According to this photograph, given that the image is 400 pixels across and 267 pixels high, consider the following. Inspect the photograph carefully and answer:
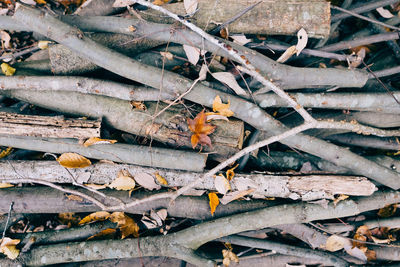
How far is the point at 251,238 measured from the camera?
104 inches

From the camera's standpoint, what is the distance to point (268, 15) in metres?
2.44

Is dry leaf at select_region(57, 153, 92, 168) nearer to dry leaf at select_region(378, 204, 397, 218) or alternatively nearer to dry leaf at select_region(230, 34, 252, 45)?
dry leaf at select_region(230, 34, 252, 45)

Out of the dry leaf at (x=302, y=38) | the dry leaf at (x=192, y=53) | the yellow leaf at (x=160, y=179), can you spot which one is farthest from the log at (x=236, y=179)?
the dry leaf at (x=302, y=38)

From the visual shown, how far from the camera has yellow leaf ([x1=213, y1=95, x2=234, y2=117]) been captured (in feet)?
7.32

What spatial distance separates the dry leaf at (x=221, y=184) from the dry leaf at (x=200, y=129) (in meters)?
0.33

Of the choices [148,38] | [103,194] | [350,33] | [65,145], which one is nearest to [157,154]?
[103,194]

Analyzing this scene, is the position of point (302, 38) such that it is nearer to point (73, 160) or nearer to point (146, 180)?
point (146, 180)

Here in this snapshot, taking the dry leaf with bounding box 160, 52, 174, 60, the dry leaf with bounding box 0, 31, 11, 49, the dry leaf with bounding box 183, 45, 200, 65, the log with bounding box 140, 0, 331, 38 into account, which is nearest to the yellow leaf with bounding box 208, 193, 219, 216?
the dry leaf with bounding box 183, 45, 200, 65

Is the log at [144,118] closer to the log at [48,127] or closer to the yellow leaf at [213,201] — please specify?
the log at [48,127]

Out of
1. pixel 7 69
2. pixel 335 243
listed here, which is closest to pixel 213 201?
pixel 335 243

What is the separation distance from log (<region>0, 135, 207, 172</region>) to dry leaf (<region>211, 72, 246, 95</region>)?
63cm

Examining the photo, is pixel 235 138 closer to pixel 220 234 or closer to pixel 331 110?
pixel 220 234

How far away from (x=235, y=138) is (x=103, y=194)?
1252 mm

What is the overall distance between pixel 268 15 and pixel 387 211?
7.73ft
